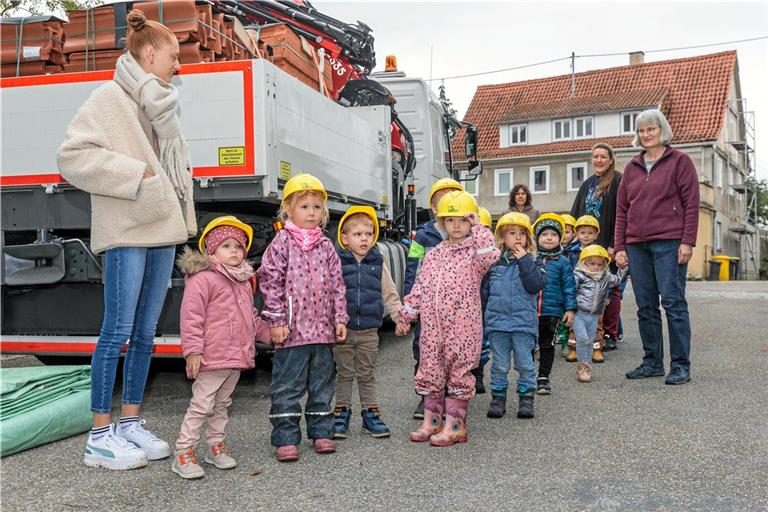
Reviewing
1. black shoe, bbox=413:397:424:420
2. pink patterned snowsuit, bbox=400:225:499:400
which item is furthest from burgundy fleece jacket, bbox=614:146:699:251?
black shoe, bbox=413:397:424:420

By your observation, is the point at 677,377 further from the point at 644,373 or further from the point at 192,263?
the point at 192,263

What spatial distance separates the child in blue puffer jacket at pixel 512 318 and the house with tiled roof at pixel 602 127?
32.4 meters

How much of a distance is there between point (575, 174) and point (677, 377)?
34.3 m

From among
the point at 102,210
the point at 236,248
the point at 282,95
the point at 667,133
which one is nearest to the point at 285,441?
the point at 236,248

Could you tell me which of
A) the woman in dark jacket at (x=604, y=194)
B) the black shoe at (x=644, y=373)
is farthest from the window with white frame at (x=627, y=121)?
the black shoe at (x=644, y=373)

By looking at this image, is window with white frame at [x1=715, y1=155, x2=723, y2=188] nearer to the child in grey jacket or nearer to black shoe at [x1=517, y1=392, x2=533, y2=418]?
the child in grey jacket

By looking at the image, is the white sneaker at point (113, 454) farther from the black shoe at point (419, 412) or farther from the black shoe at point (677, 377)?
the black shoe at point (677, 377)

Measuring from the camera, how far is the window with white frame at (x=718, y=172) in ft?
127

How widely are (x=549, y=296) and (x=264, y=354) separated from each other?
91.0 inches

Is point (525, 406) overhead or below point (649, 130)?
below

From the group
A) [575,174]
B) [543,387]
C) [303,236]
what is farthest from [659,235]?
[575,174]

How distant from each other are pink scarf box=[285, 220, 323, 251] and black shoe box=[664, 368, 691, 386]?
321 cm

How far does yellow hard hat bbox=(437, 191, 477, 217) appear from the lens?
4699 millimetres

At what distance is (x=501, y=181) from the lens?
Result: 41.1 metres
